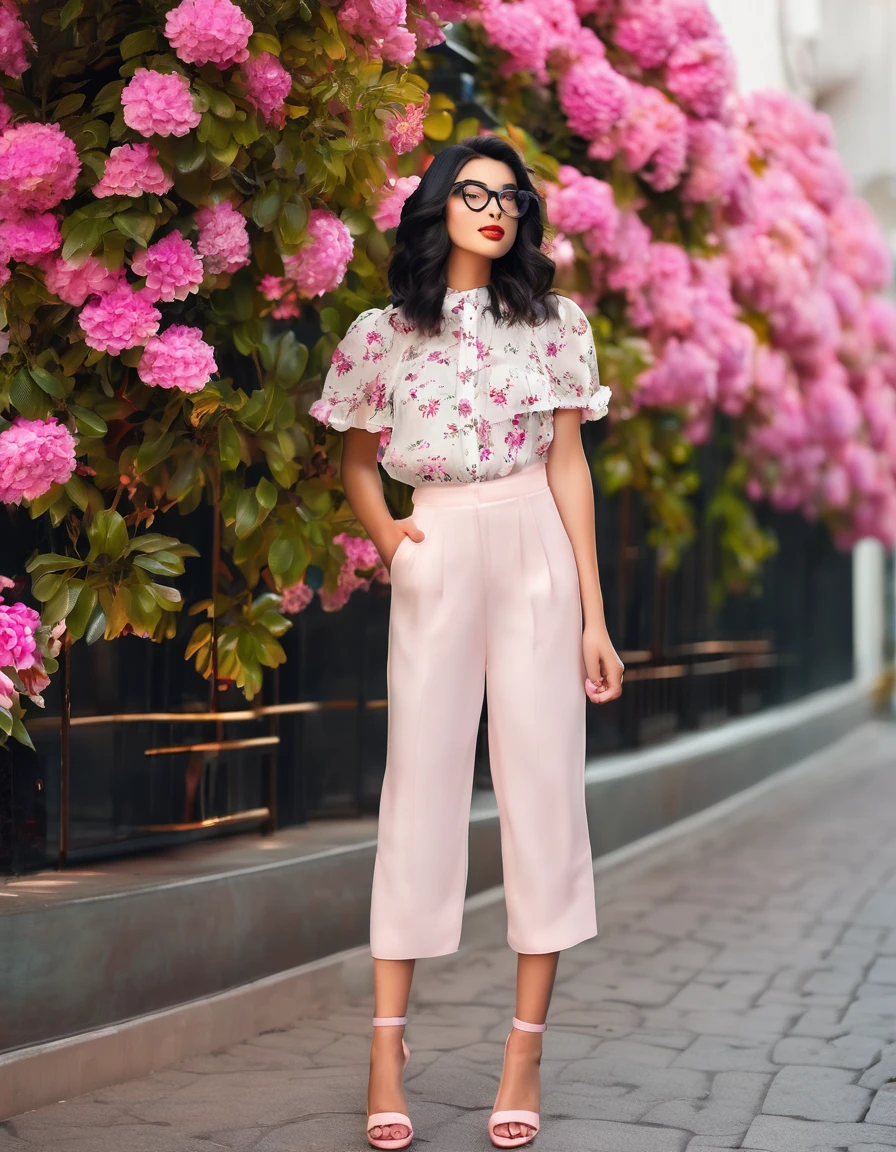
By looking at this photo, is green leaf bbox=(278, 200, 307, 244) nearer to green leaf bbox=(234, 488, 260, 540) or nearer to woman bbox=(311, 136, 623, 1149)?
woman bbox=(311, 136, 623, 1149)

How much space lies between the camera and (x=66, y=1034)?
3.61 meters

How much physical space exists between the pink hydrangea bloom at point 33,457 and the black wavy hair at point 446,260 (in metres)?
0.75

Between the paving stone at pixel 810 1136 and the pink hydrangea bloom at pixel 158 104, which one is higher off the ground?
the pink hydrangea bloom at pixel 158 104

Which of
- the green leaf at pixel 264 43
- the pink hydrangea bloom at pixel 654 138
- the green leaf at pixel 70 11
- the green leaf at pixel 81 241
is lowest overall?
the green leaf at pixel 81 241

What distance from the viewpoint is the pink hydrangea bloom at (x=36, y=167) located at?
329 centimetres

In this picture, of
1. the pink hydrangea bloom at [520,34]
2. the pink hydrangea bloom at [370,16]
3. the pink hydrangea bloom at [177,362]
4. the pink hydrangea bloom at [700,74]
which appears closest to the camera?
the pink hydrangea bloom at [177,362]

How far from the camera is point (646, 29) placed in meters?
6.21

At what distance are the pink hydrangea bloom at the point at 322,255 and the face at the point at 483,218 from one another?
449 millimetres

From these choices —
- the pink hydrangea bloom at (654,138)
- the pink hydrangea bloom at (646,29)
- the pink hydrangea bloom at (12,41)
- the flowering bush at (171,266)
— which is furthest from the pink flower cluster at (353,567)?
the pink hydrangea bloom at (646,29)

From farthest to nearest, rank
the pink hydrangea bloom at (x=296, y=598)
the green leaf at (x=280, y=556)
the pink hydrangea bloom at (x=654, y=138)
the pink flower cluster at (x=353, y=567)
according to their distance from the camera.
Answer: the pink hydrangea bloom at (x=654, y=138) < the pink hydrangea bloom at (x=296, y=598) < the pink flower cluster at (x=353, y=567) < the green leaf at (x=280, y=556)

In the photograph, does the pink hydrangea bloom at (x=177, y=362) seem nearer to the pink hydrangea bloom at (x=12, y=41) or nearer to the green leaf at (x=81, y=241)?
the green leaf at (x=81, y=241)

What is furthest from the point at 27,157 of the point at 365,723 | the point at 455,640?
the point at 365,723

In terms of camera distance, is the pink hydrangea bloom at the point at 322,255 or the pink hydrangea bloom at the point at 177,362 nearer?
the pink hydrangea bloom at the point at 177,362

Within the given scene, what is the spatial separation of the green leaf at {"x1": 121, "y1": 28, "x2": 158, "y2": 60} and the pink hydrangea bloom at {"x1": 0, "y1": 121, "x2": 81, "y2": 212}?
0.22 m
